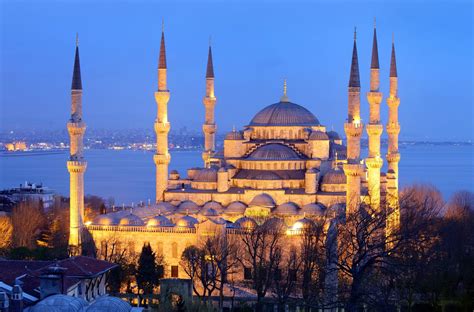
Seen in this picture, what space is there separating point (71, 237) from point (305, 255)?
9.33 metres

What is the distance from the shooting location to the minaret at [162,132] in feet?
118

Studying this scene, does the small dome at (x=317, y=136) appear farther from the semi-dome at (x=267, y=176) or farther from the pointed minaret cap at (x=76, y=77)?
the pointed minaret cap at (x=76, y=77)

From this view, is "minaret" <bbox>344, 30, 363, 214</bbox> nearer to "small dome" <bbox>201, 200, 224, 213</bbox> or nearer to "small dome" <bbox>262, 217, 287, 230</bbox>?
"small dome" <bbox>262, 217, 287, 230</bbox>

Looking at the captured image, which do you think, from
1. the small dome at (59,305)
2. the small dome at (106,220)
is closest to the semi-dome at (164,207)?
the small dome at (106,220)

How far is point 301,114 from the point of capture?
37.9 meters

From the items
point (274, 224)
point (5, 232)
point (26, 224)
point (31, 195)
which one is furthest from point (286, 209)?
point (31, 195)

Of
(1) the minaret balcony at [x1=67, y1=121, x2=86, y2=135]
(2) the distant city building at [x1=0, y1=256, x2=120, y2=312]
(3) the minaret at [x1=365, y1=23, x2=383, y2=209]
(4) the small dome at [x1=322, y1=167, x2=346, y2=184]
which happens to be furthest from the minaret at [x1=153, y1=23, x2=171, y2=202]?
(2) the distant city building at [x1=0, y1=256, x2=120, y2=312]

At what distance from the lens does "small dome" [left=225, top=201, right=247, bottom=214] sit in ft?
108

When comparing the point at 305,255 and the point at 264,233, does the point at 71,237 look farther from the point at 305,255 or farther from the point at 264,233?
the point at 305,255

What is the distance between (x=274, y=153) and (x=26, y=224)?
31.0ft

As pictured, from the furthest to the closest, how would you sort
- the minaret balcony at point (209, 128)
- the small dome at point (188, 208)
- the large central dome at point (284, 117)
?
the minaret balcony at point (209, 128)
the large central dome at point (284, 117)
the small dome at point (188, 208)

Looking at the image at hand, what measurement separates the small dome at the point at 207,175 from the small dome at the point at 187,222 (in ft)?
12.7

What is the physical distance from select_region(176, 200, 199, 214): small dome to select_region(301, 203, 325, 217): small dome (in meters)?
3.76

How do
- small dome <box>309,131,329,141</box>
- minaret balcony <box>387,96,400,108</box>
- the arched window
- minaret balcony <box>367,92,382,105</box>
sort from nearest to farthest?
the arched window → minaret balcony <box>367,92,382,105</box> → small dome <box>309,131,329,141</box> → minaret balcony <box>387,96,400,108</box>
